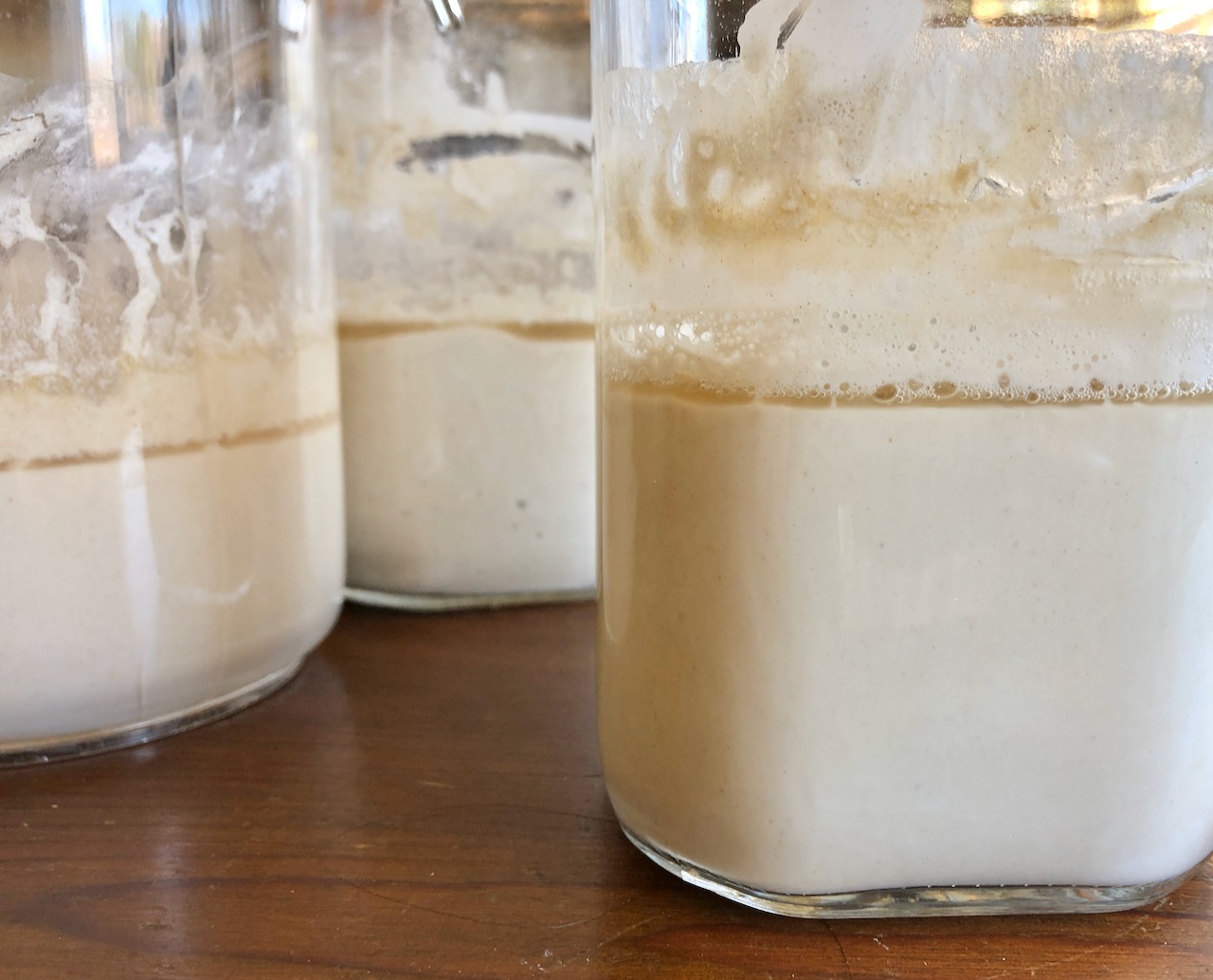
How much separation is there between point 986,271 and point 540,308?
32 centimetres

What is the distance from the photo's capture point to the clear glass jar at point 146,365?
373 mm

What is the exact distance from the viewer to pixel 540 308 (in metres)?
0.56

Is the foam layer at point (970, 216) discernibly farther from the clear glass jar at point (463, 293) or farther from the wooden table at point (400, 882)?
the clear glass jar at point (463, 293)

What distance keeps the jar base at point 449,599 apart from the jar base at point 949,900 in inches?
12.0

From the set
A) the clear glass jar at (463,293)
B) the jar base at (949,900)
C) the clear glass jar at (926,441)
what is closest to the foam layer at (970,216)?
the clear glass jar at (926,441)

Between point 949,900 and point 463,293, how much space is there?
376 mm

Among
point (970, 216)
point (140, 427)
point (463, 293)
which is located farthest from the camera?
point (463, 293)

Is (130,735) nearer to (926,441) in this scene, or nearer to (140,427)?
(140,427)

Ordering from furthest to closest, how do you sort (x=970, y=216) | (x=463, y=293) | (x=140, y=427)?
(x=463, y=293)
(x=140, y=427)
(x=970, y=216)

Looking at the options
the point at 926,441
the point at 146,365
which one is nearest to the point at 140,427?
the point at 146,365

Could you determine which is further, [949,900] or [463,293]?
[463,293]

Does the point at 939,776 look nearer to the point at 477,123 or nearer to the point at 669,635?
the point at 669,635

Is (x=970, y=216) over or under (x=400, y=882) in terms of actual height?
over

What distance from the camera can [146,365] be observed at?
0.40 meters
